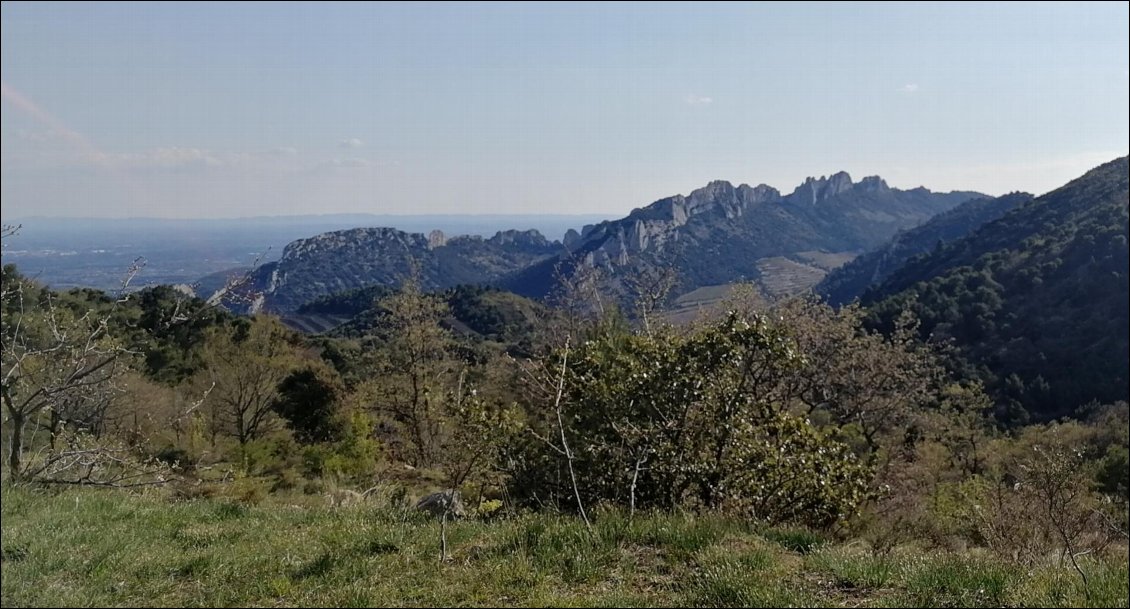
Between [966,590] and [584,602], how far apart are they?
8.93 feet

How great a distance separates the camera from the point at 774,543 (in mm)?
5691

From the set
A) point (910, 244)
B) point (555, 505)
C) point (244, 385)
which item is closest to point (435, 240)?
point (910, 244)

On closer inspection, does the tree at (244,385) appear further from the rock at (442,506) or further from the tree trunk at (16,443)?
the tree trunk at (16,443)

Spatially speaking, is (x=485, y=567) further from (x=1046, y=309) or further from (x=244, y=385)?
(x=1046, y=309)

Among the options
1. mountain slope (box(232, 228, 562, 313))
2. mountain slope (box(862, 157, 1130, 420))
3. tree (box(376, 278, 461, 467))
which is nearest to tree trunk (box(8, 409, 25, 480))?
tree (box(376, 278, 461, 467))

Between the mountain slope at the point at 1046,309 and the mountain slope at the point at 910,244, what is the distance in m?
51.7

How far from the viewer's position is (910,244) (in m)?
157

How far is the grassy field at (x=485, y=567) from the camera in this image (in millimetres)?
4250

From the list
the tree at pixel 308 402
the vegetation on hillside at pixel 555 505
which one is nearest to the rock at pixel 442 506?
the vegetation on hillside at pixel 555 505

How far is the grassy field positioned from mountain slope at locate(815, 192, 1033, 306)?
139 metres

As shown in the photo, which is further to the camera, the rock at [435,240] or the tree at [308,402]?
the rock at [435,240]

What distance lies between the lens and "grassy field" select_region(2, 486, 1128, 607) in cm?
425

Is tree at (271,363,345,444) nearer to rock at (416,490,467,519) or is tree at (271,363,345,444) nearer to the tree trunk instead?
rock at (416,490,467,519)

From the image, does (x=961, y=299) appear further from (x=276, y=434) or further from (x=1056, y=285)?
(x=276, y=434)
